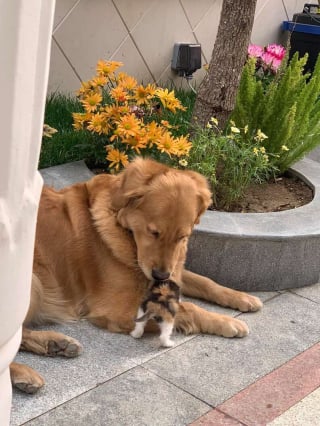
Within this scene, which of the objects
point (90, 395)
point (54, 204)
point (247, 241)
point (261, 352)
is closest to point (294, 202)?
point (247, 241)

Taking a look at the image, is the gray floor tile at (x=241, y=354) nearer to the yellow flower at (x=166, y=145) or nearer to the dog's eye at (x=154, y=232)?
the dog's eye at (x=154, y=232)

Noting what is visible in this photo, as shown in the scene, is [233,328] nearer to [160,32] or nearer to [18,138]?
[18,138]

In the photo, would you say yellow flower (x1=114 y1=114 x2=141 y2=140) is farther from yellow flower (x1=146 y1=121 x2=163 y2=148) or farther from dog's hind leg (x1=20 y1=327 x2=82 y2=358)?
dog's hind leg (x1=20 y1=327 x2=82 y2=358)

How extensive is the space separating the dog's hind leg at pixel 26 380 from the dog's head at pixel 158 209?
76cm

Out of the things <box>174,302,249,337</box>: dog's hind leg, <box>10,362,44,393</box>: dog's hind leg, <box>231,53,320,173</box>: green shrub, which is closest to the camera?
<box>10,362,44,393</box>: dog's hind leg

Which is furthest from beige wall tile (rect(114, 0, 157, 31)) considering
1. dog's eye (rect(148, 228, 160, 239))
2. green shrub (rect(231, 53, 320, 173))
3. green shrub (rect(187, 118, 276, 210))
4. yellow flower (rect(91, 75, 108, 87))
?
dog's eye (rect(148, 228, 160, 239))

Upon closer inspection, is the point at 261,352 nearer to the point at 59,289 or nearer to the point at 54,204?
the point at 59,289

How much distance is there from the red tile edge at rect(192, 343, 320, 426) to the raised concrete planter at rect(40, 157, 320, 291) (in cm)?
74

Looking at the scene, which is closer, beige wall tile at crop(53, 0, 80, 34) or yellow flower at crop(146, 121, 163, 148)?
yellow flower at crop(146, 121, 163, 148)

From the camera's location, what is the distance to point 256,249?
410 cm

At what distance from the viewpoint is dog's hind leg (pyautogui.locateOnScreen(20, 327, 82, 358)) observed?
10.6ft

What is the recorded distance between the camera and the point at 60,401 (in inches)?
114

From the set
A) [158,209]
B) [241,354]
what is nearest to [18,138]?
[158,209]

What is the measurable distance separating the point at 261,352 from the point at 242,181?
140 cm
